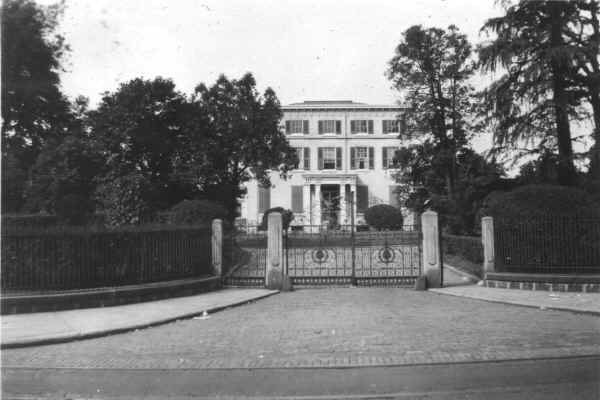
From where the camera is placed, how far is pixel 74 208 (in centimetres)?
2575

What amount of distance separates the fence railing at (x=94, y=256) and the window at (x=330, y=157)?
38005mm

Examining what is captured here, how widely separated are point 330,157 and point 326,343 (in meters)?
44.1

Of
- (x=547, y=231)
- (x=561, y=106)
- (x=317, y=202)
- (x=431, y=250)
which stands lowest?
(x=431, y=250)

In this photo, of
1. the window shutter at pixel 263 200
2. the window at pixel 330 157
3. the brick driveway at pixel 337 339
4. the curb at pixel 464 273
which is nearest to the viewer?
the brick driveway at pixel 337 339

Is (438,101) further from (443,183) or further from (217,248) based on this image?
(217,248)

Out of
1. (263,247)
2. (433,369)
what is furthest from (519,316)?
(263,247)

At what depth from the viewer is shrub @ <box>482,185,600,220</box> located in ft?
45.9

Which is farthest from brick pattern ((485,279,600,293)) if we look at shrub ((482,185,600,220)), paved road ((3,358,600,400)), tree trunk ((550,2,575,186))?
tree trunk ((550,2,575,186))

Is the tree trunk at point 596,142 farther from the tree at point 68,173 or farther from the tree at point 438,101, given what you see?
the tree at point 68,173

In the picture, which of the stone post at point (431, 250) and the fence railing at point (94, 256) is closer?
the fence railing at point (94, 256)

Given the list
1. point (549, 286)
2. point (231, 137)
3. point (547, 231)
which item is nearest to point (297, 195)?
point (231, 137)

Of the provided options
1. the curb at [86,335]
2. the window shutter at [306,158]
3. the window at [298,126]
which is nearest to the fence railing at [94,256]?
the curb at [86,335]

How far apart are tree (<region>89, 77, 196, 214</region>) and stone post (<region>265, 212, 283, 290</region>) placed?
12.1m

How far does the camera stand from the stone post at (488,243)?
567 inches
